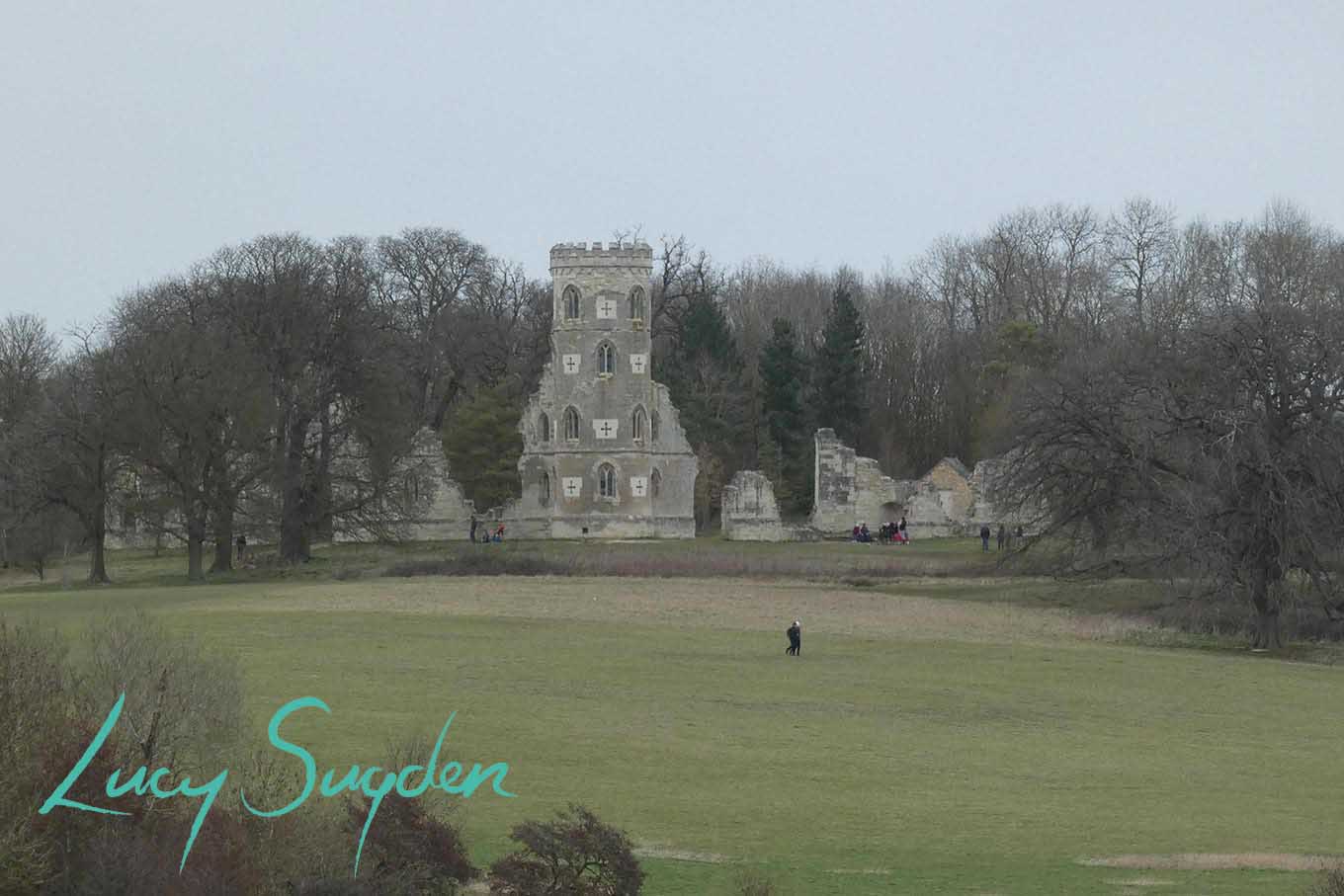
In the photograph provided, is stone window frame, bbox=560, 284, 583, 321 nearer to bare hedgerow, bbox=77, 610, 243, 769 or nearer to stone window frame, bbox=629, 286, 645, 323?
stone window frame, bbox=629, 286, 645, 323

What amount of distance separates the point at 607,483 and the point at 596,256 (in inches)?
387

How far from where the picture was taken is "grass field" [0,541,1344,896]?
2200cm

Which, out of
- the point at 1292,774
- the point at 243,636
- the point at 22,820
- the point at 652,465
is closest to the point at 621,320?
the point at 652,465

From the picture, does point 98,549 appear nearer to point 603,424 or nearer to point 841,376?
point 603,424

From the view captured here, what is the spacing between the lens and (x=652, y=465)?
89.8 metres

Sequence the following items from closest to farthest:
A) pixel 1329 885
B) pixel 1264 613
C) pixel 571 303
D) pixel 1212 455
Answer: pixel 1329 885 → pixel 1264 613 → pixel 1212 455 → pixel 571 303

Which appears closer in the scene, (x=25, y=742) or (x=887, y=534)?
(x=25, y=742)

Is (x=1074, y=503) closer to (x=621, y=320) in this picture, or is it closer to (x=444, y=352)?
(x=621, y=320)

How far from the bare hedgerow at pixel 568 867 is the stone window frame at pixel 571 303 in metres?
72.5

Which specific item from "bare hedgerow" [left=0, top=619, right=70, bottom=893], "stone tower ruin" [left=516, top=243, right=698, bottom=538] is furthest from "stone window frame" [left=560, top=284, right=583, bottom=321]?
"bare hedgerow" [left=0, top=619, right=70, bottom=893]

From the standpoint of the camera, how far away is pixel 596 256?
90.7m

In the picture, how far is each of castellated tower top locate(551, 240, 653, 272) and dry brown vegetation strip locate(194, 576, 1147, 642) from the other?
32790 mm
